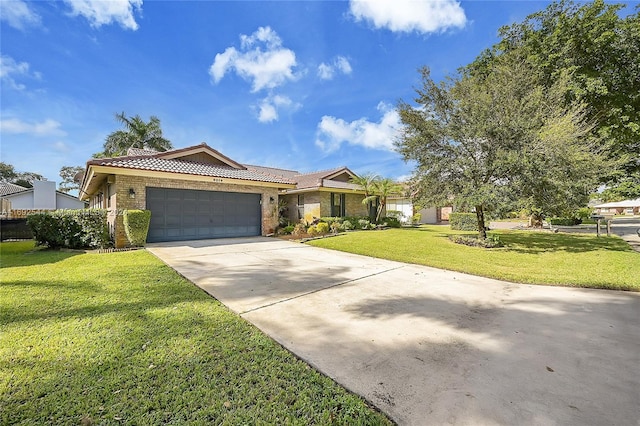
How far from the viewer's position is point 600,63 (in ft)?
56.9

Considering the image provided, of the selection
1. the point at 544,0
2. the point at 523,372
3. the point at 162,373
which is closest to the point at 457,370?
the point at 523,372

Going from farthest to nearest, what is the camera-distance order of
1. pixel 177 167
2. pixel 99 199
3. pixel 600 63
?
pixel 600 63 → pixel 99 199 → pixel 177 167

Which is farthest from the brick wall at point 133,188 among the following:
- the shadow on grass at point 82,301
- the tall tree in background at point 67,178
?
the tall tree in background at point 67,178

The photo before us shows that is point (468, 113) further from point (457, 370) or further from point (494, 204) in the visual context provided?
point (457, 370)

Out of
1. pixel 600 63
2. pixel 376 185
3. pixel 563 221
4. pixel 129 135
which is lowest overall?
pixel 563 221

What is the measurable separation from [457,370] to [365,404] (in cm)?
109

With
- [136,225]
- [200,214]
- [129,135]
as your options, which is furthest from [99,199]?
[129,135]

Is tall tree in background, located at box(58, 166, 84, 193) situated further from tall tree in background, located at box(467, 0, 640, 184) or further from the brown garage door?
tall tree in background, located at box(467, 0, 640, 184)

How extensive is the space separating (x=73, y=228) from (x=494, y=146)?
54.9 ft

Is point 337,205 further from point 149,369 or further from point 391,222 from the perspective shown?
point 149,369

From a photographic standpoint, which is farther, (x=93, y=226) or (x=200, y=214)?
(x=200, y=214)

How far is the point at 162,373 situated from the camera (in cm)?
252

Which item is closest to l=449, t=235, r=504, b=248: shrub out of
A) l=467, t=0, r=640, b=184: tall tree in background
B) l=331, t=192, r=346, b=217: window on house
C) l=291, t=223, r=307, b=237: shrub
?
l=291, t=223, r=307, b=237: shrub

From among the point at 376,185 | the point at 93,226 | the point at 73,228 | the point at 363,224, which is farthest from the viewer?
the point at 376,185
